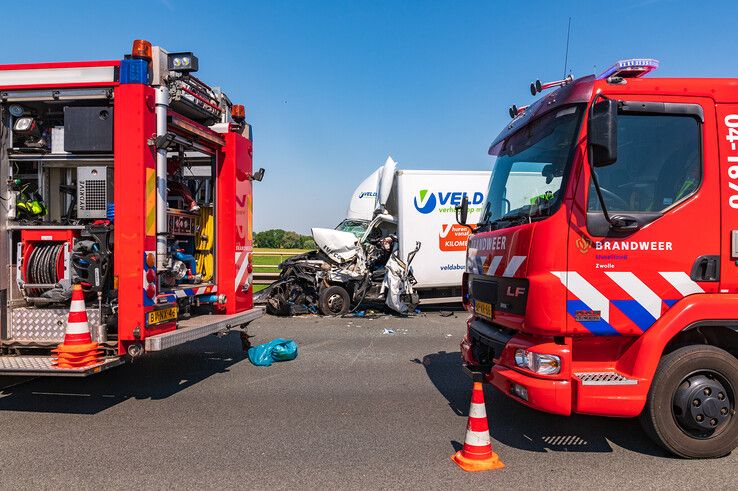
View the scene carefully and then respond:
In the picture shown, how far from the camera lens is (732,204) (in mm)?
3799

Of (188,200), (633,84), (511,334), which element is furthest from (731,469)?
(188,200)

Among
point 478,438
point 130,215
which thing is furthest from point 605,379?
point 130,215

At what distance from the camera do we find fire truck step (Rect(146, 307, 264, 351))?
482cm

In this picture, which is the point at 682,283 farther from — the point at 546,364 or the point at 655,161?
the point at 546,364

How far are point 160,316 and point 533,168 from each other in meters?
3.75

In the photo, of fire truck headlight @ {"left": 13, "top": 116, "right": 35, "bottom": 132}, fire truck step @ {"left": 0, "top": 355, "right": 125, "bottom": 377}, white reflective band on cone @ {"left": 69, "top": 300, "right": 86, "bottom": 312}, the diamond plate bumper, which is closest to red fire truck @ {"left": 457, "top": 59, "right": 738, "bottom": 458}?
fire truck step @ {"left": 0, "top": 355, "right": 125, "bottom": 377}

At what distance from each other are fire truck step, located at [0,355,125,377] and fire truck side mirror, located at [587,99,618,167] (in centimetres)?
434

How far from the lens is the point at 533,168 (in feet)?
14.4

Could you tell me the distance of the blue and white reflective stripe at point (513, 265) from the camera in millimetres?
3924

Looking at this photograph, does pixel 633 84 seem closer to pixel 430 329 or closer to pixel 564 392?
pixel 564 392

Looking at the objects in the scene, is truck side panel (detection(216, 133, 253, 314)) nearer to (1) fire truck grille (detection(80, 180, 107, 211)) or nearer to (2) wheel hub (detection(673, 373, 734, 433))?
(1) fire truck grille (detection(80, 180, 107, 211))

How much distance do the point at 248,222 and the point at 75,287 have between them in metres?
2.68

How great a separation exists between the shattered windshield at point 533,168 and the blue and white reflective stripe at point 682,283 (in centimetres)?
97

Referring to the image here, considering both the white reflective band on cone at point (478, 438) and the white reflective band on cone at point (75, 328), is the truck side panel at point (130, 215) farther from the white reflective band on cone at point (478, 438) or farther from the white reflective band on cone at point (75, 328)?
the white reflective band on cone at point (478, 438)
